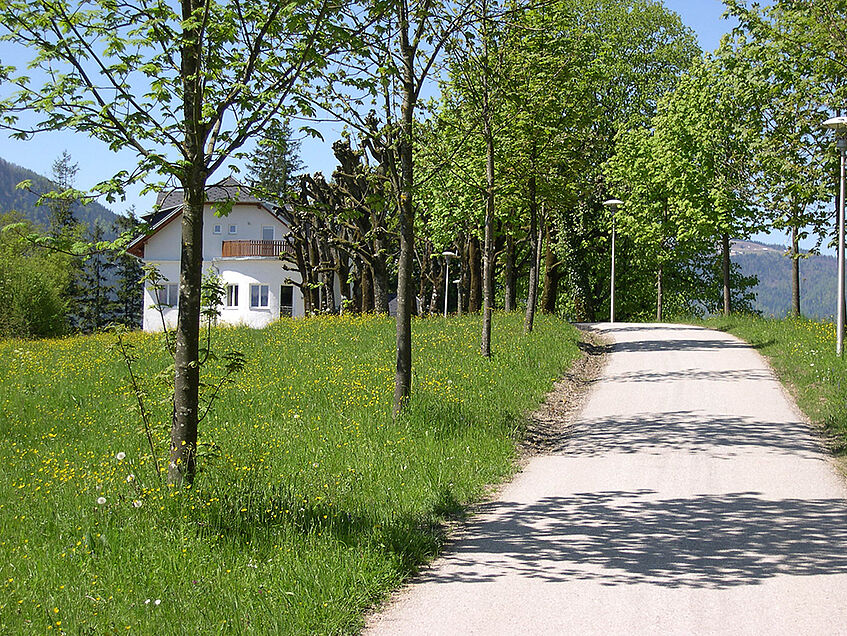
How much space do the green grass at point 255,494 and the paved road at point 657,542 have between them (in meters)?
0.54

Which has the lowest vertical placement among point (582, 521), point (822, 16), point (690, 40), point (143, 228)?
point (582, 521)

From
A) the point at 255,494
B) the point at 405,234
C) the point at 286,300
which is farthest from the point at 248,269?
the point at 255,494

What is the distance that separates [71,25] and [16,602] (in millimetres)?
4161

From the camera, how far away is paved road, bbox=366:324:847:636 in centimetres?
539

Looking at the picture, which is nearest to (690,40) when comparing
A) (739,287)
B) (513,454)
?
(739,287)

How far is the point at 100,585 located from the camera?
5523mm

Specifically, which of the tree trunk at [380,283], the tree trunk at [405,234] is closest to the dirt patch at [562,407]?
the tree trunk at [405,234]

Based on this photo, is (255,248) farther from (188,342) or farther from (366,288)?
(188,342)

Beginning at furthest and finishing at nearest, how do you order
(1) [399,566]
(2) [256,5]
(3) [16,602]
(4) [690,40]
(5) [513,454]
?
(4) [690,40], (5) [513,454], (2) [256,5], (1) [399,566], (3) [16,602]

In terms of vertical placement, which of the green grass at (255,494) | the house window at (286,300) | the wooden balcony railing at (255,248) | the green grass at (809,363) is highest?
the wooden balcony railing at (255,248)

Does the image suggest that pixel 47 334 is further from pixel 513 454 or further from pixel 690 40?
pixel 513 454

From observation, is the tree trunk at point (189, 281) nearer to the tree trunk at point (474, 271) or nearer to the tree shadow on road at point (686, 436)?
the tree shadow on road at point (686, 436)

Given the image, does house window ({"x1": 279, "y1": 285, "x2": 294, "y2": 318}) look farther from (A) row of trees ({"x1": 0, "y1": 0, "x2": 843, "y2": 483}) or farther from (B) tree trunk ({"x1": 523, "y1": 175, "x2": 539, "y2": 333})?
(B) tree trunk ({"x1": 523, "y1": 175, "x2": 539, "y2": 333})

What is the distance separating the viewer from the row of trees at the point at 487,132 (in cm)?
666
